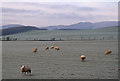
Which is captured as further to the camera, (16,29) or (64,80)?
(16,29)

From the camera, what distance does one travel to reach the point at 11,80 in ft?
31.7

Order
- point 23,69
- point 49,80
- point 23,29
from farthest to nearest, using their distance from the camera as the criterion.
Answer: point 23,29 < point 23,69 < point 49,80

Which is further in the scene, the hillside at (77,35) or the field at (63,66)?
the hillside at (77,35)

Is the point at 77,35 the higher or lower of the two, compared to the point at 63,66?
higher

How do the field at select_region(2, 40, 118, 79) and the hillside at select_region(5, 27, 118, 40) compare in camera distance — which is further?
the hillside at select_region(5, 27, 118, 40)

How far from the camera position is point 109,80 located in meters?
9.50

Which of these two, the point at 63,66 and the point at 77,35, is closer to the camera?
the point at 63,66

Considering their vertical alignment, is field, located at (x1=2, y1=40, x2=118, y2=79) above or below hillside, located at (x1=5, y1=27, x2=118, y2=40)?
below

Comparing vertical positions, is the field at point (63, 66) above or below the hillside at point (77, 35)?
below

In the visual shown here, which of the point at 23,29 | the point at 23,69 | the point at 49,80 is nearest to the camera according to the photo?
the point at 49,80

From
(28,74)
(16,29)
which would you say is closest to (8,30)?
(16,29)

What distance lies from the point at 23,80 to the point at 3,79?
956 millimetres

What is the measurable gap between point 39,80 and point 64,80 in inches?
38.5

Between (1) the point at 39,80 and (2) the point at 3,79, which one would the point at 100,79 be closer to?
(1) the point at 39,80
